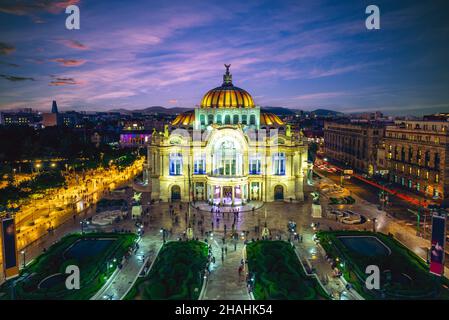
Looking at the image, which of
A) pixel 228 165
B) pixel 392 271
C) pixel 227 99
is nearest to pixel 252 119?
pixel 227 99

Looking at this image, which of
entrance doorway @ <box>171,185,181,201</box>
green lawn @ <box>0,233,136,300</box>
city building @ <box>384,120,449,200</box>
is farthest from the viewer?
entrance doorway @ <box>171,185,181,201</box>

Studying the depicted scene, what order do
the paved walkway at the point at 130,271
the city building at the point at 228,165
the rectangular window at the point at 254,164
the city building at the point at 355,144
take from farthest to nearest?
the city building at the point at 355,144, the rectangular window at the point at 254,164, the city building at the point at 228,165, the paved walkway at the point at 130,271

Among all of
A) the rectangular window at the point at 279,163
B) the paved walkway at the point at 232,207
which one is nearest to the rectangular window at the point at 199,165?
the paved walkway at the point at 232,207

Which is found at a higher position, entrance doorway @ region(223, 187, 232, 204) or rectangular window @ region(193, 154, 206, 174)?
rectangular window @ region(193, 154, 206, 174)

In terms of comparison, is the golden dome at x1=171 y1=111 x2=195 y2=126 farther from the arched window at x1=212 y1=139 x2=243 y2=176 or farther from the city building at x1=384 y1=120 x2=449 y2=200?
the city building at x1=384 y1=120 x2=449 y2=200

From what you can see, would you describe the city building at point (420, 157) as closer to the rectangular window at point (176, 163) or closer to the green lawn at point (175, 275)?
the rectangular window at point (176, 163)

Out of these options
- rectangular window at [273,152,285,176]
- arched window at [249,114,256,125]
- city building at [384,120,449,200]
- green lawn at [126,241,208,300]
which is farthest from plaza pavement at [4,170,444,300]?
arched window at [249,114,256,125]

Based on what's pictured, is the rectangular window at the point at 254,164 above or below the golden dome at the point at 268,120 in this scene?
below
